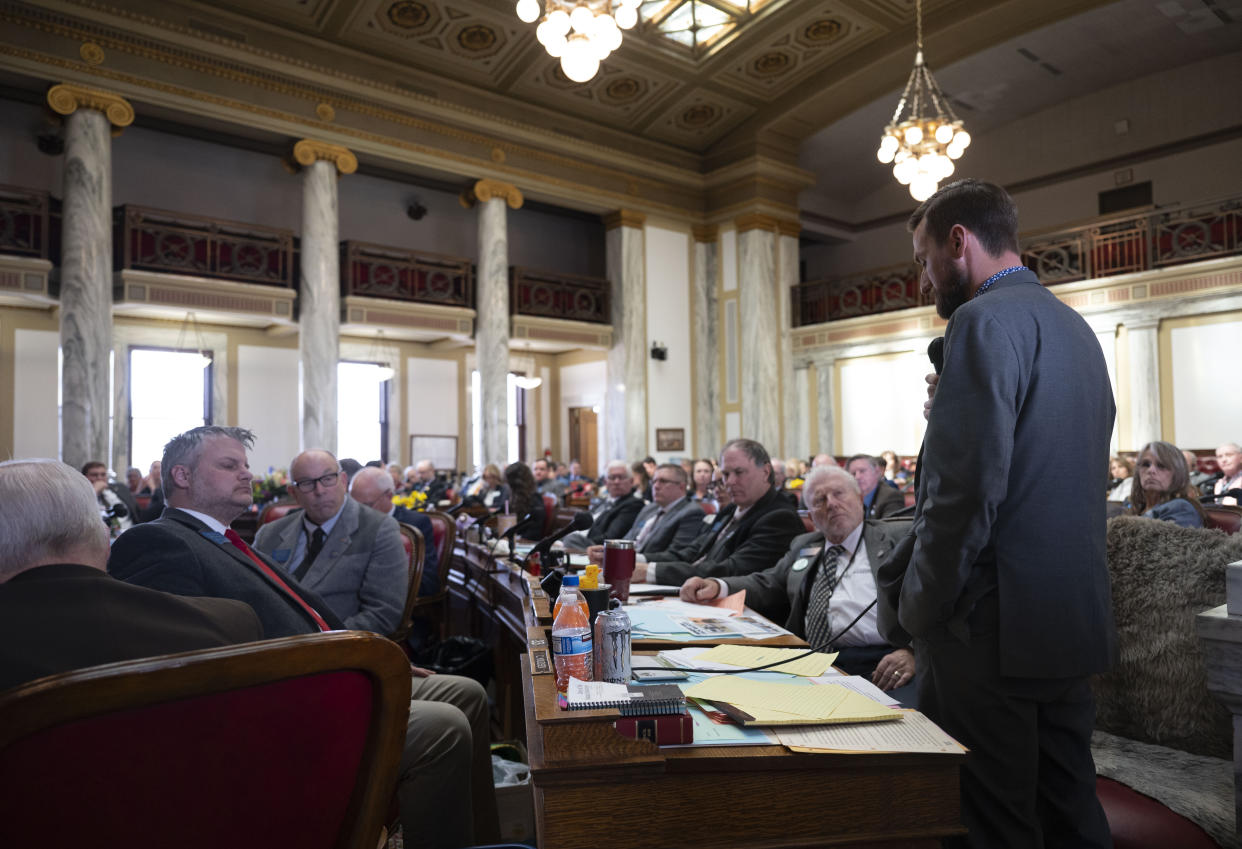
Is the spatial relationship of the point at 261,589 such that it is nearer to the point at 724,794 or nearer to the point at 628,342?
the point at 724,794

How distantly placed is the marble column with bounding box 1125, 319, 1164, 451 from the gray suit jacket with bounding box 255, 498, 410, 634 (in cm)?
1040

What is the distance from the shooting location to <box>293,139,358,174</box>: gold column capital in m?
10.3

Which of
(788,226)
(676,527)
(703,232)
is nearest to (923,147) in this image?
(788,226)

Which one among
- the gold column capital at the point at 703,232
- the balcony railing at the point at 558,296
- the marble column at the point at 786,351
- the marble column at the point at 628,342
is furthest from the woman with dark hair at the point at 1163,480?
the gold column capital at the point at 703,232

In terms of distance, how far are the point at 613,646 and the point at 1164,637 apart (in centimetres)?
148

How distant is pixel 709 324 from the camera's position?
14148 mm

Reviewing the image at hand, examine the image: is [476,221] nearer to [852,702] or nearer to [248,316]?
[248,316]

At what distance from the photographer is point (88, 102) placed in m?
8.91

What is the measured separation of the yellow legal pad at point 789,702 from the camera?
4.55ft

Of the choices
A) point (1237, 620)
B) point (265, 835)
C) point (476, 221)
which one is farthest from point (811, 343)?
point (265, 835)

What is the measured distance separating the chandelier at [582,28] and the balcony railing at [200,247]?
17.8ft

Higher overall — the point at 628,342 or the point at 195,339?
the point at 195,339

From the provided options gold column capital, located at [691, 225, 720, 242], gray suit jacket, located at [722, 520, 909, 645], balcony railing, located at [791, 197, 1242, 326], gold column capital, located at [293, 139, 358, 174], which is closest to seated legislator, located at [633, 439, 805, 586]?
gray suit jacket, located at [722, 520, 909, 645]

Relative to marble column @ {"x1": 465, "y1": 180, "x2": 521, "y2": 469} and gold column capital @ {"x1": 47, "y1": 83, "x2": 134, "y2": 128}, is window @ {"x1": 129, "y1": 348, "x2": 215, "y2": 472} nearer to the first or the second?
gold column capital @ {"x1": 47, "y1": 83, "x2": 134, "y2": 128}
